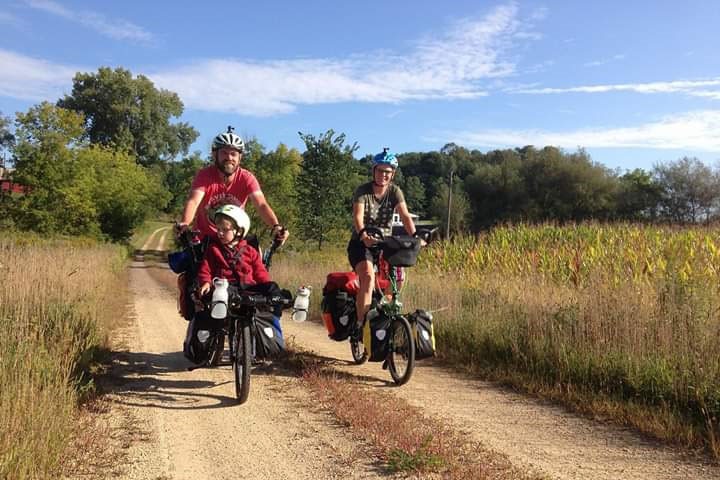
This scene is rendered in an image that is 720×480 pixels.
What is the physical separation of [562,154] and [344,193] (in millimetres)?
30549

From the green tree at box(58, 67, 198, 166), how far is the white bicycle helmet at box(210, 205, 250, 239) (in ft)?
247

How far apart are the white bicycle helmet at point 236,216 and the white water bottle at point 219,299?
66cm

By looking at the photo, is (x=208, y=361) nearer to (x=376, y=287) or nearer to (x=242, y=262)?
(x=242, y=262)

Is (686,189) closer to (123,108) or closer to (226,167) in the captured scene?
(226,167)

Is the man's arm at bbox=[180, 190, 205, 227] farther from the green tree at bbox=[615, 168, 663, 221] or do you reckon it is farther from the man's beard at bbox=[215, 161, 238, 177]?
the green tree at bbox=[615, 168, 663, 221]

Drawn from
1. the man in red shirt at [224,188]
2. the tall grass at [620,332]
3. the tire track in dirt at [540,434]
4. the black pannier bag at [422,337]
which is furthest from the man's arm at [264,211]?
the tall grass at [620,332]

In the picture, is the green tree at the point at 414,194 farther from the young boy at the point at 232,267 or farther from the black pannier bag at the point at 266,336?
the black pannier bag at the point at 266,336

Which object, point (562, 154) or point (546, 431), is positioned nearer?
point (546, 431)

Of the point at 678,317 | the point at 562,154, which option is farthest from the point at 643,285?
the point at 562,154

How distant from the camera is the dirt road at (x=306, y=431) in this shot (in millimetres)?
3762


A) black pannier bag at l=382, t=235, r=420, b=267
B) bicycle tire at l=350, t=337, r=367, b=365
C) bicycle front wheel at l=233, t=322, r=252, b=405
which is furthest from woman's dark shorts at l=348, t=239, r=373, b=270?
bicycle front wheel at l=233, t=322, r=252, b=405

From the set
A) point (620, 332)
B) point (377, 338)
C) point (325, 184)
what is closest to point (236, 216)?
point (377, 338)

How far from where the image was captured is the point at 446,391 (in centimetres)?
576

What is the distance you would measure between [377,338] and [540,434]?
192 cm
